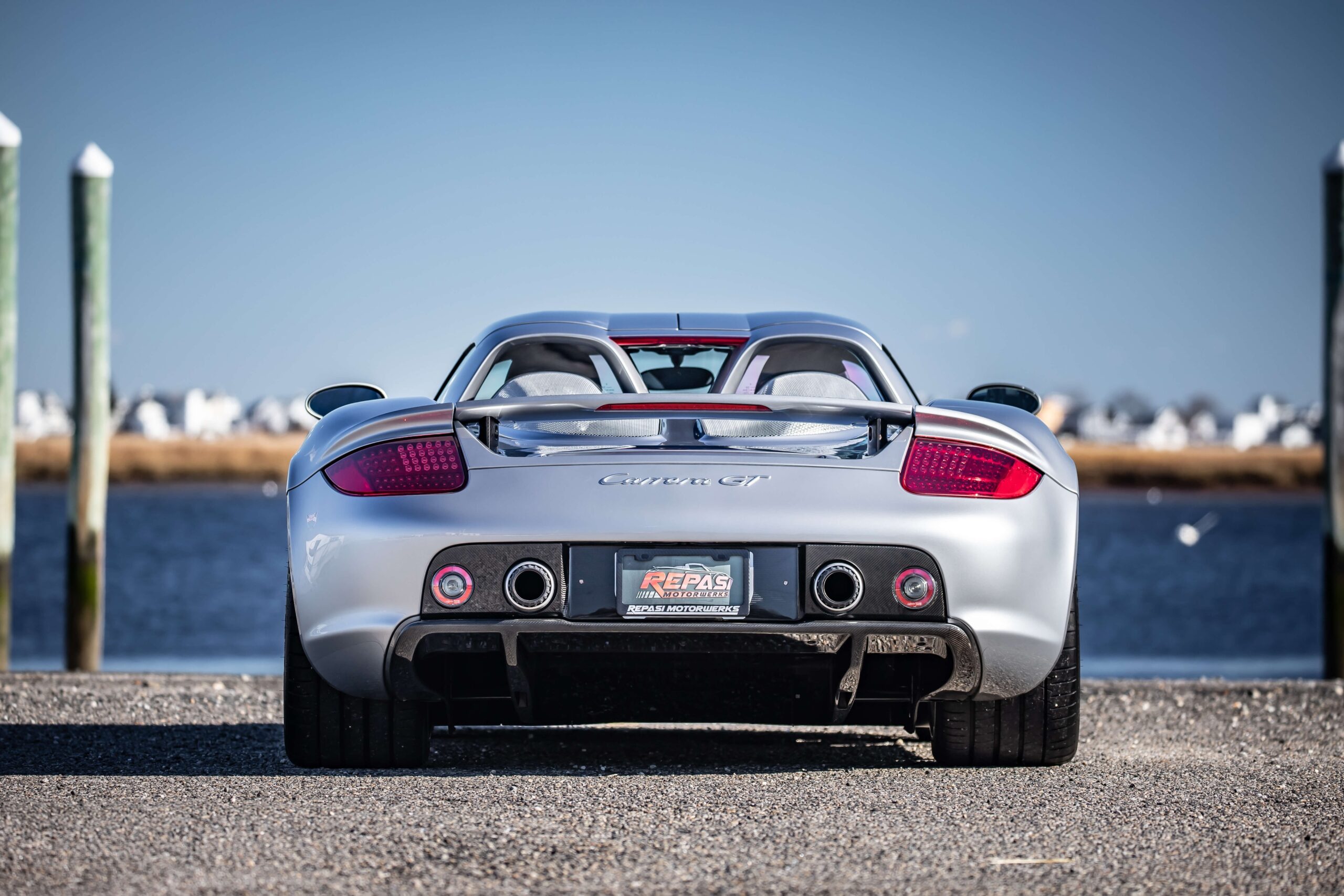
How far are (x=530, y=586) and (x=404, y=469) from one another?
0.44m

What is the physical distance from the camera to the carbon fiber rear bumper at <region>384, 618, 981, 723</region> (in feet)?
11.6

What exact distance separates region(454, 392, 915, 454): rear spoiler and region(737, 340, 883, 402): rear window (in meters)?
0.74

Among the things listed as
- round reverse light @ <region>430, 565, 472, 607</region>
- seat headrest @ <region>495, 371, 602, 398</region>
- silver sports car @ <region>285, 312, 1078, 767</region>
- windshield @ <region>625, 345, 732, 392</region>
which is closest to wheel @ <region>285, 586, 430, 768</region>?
silver sports car @ <region>285, 312, 1078, 767</region>

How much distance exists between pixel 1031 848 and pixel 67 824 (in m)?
2.15

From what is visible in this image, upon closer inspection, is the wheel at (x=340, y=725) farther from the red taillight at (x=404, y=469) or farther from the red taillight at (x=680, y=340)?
the red taillight at (x=680, y=340)

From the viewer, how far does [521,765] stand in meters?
4.31

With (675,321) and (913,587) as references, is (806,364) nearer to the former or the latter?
(675,321)

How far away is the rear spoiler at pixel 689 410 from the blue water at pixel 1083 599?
921cm

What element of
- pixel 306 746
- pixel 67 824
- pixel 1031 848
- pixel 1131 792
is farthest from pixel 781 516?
pixel 67 824

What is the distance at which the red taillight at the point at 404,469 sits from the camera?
3.61 m

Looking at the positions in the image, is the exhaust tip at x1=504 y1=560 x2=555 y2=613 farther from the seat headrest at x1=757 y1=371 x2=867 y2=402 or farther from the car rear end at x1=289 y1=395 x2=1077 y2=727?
the seat headrest at x1=757 y1=371 x2=867 y2=402

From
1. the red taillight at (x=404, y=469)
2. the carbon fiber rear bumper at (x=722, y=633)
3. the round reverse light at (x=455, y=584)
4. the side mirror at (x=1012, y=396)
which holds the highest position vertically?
the side mirror at (x=1012, y=396)

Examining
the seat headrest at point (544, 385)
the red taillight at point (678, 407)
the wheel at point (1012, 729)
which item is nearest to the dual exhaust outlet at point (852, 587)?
the red taillight at point (678, 407)

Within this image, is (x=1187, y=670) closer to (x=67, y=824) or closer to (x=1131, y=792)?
(x=1131, y=792)
